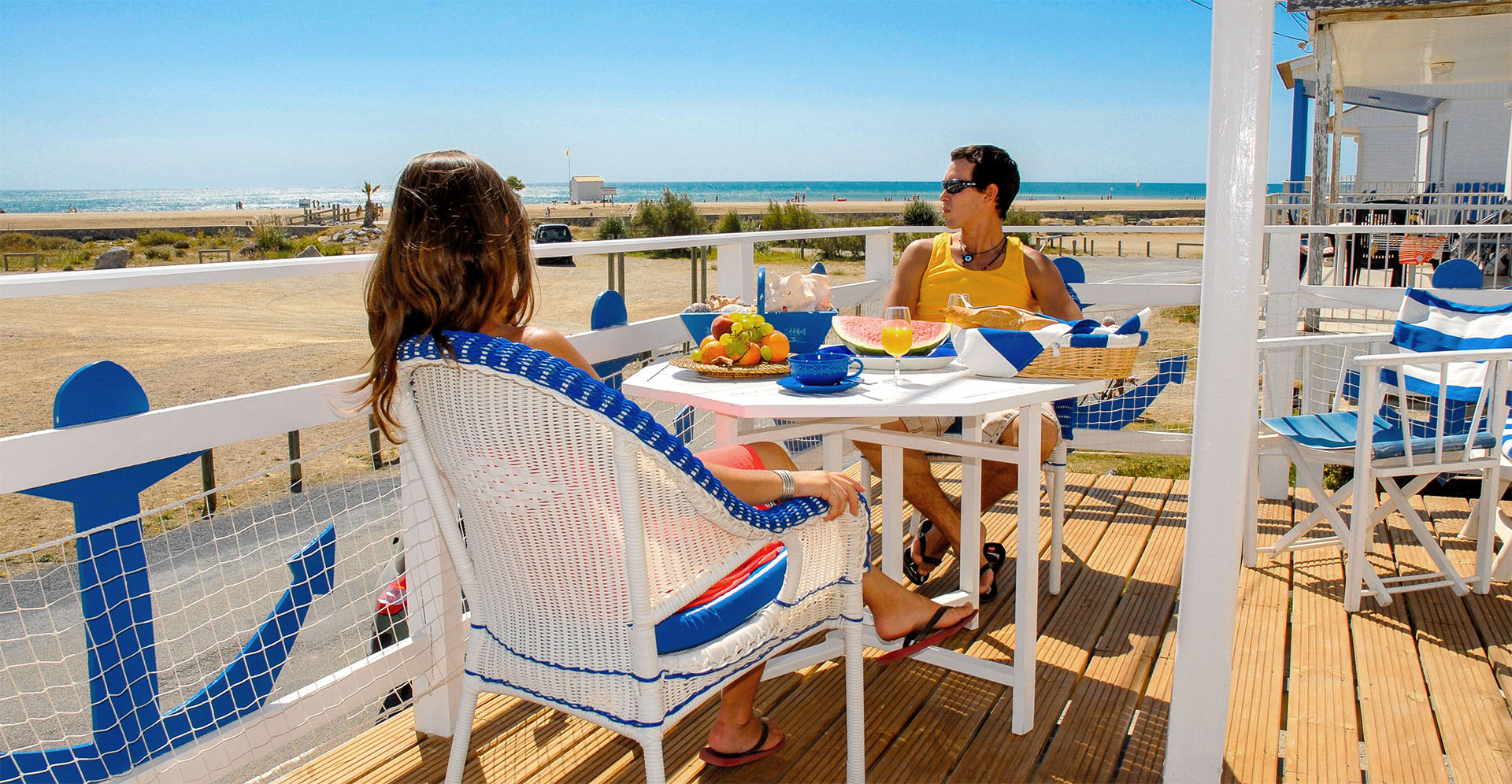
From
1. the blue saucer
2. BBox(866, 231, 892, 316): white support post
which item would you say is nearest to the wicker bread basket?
the blue saucer

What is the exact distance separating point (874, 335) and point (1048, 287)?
3.23ft

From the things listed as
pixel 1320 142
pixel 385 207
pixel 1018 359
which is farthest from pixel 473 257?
pixel 1320 142

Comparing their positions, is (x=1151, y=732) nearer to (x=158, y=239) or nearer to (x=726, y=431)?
(x=726, y=431)

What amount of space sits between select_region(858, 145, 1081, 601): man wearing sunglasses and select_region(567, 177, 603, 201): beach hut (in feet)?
239

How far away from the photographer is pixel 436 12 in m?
109

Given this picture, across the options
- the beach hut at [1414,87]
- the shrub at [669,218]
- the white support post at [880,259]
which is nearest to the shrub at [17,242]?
the shrub at [669,218]

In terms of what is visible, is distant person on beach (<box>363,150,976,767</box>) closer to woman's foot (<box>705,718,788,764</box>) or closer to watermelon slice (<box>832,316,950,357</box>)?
woman's foot (<box>705,718,788,764</box>)

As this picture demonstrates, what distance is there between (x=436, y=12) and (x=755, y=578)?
121945 mm

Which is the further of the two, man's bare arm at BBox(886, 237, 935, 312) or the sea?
the sea

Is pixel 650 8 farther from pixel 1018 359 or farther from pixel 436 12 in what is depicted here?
pixel 1018 359

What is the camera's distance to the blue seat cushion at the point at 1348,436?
8.86 feet

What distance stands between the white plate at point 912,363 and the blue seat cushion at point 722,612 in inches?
29.6

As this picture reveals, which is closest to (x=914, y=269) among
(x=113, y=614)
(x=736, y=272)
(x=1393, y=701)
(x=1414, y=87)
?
(x=736, y=272)

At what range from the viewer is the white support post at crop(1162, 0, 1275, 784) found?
1412 mm
